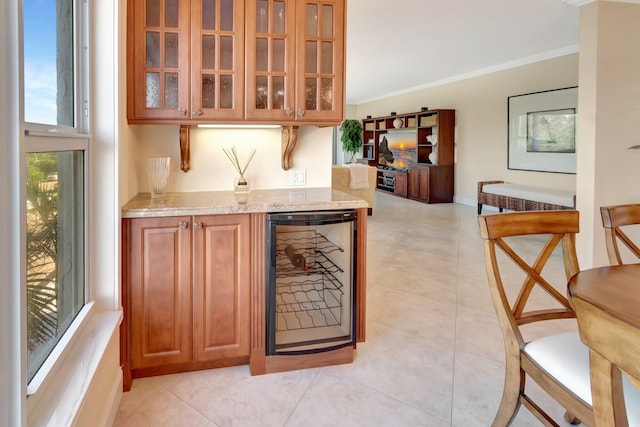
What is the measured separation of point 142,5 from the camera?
2146 millimetres

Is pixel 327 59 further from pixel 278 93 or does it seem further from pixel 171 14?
pixel 171 14

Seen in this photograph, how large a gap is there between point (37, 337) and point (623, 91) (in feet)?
14.8

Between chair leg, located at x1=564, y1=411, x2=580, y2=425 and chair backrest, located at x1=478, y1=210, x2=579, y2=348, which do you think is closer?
chair backrest, located at x1=478, y1=210, x2=579, y2=348

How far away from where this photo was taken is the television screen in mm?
9773

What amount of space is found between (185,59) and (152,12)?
28 cm

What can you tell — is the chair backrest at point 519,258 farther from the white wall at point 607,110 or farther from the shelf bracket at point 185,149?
the white wall at point 607,110

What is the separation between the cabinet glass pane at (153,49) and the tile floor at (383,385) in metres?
1.63

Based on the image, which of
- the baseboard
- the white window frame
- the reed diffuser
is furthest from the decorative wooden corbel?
the baseboard

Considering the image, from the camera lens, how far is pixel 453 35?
539 centimetres

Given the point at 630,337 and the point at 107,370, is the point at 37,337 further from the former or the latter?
the point at 630,337

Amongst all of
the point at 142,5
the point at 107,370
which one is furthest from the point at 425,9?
the point at 107,370

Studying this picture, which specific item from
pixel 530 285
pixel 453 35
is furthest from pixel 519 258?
pixel 453 35

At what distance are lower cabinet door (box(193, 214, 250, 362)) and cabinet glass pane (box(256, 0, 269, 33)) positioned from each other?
3.41ft

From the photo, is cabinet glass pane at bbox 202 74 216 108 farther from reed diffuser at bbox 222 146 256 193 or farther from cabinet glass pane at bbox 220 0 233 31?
reed diffuser at bbox 222 146 256 193
